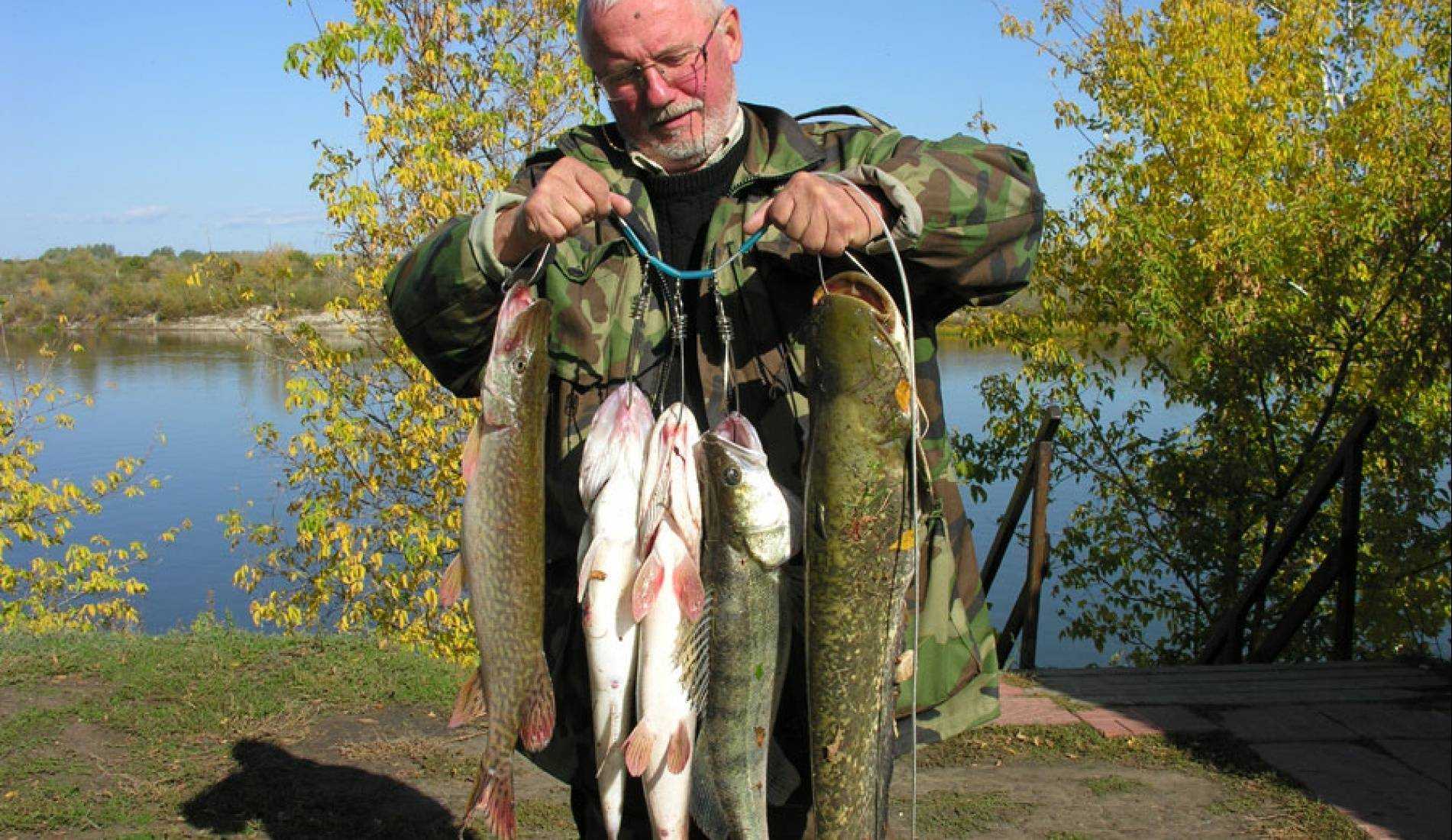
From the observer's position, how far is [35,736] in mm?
4973

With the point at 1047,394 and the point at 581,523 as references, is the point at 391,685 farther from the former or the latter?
the point at 1047,394

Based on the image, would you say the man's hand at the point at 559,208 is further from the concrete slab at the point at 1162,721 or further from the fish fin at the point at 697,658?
the concrete slab at the point at 1162,721

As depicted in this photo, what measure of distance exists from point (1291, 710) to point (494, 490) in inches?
195

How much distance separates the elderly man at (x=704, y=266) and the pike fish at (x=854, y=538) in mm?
189

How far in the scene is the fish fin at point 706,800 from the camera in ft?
7.39

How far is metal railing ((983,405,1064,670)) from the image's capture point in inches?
267

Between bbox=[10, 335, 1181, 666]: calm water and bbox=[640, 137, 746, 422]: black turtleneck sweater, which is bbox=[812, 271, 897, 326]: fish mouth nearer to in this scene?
bbox=[640, 137, 746, 422]: black turtleneck sweater

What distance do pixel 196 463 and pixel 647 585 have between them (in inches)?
715

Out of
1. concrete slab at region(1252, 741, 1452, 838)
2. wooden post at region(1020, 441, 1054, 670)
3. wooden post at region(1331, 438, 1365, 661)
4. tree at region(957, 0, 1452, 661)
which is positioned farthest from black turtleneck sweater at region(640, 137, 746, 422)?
tree at region(957, 0, 1452, 661)

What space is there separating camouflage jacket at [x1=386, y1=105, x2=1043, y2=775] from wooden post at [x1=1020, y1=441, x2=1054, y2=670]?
173 inches

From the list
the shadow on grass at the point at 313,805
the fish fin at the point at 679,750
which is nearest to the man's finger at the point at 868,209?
the fish fin at the point at 679,750

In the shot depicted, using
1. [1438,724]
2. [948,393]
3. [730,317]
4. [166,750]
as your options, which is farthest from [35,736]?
[948,393]

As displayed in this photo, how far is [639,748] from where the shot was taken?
221 cm

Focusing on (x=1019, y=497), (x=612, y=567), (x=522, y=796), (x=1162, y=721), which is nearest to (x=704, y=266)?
(x=612, y=567)
